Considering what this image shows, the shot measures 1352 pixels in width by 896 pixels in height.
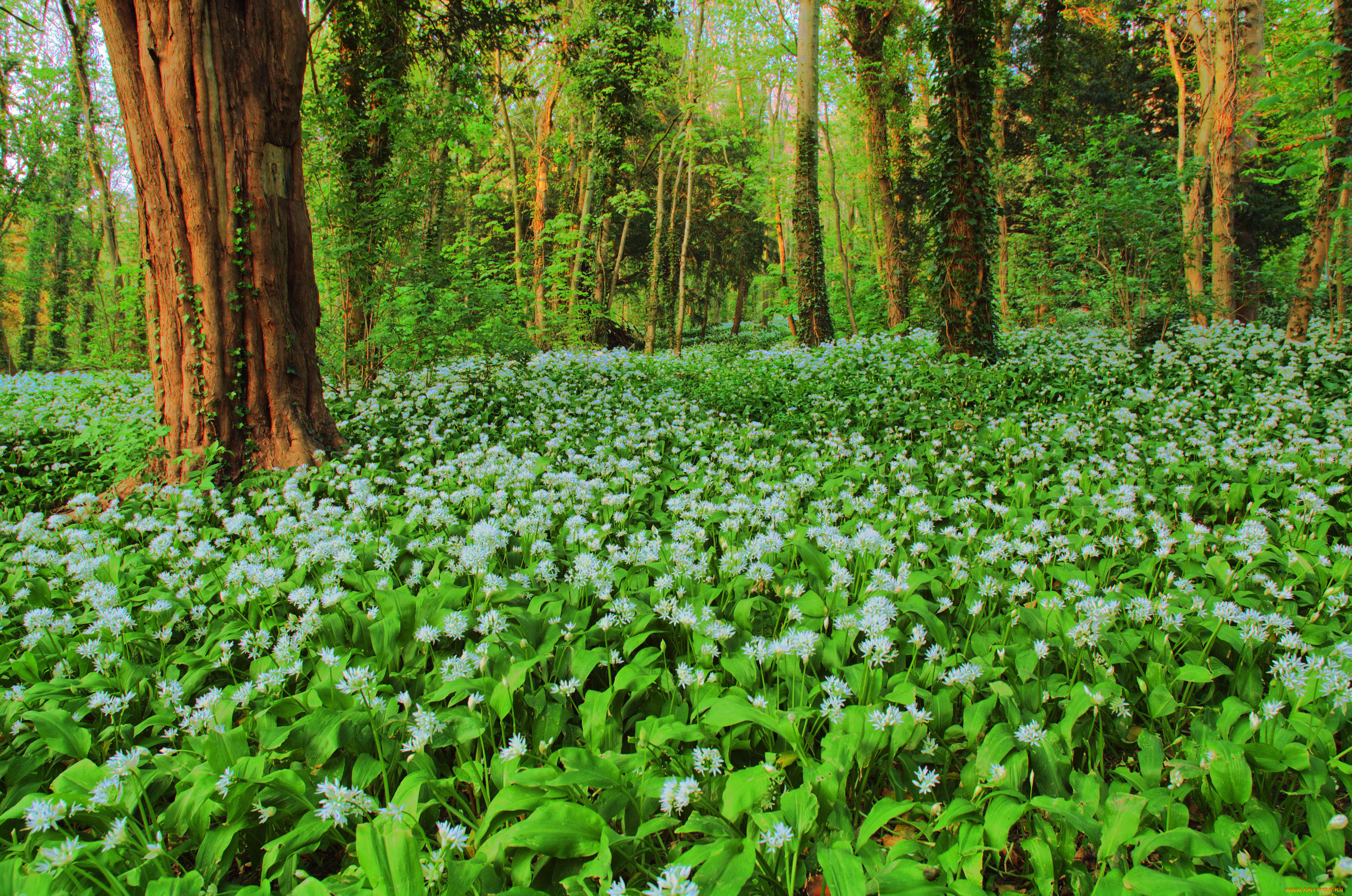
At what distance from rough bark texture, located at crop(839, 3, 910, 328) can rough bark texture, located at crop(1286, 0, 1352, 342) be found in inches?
239

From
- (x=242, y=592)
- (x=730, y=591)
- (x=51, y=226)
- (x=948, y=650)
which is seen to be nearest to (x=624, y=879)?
(x=730, y=591)

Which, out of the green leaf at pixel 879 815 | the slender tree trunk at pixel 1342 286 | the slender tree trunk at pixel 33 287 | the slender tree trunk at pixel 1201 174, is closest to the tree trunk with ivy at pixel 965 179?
the slender tree trunk at pixel 1201 174

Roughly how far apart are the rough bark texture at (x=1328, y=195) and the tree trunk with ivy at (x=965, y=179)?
3.34m

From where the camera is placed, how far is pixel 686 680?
2004 mm

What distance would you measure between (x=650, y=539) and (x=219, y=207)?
4.40 metres

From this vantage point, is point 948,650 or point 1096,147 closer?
point 948,650

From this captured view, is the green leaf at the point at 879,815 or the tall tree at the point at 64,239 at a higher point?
the tall tree at the point at 64,239

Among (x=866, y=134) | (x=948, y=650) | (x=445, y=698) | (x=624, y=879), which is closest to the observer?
(x=624, y=879)

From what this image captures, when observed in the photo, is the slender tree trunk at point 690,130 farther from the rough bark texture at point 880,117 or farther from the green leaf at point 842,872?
the green leaf at point 842,872

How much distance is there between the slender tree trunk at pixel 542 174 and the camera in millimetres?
14984

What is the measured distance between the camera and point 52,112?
1755cm

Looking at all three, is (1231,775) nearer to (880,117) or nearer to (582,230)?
(880,117)

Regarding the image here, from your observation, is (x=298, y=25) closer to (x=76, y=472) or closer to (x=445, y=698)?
(x=76, y=472)

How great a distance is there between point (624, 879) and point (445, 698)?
3.13 ft
